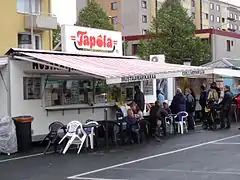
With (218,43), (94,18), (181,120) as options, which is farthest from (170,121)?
(218,43)

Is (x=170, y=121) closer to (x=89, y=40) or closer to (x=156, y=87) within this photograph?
(x=89, y=40)

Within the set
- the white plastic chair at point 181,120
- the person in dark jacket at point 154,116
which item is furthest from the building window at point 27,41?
the person in dark jacket at point 154,116

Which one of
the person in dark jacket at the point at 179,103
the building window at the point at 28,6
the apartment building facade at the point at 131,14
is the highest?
the apartment building facade at the point at 131,14

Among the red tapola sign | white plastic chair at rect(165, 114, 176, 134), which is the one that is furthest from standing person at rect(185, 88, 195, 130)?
the red tapola sign

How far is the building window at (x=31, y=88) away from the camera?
16578 millimetres

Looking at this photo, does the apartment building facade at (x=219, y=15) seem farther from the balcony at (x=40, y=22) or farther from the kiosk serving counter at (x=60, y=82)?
the kiosk serving counter at (x=60, y=82)

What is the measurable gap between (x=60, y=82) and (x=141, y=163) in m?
7.05

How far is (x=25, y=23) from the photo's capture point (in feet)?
97.9

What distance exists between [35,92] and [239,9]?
104635mm

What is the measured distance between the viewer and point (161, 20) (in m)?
45.8

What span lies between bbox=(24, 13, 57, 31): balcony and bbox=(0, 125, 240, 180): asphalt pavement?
15.7 m

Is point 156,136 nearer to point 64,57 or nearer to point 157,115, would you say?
point 157,115

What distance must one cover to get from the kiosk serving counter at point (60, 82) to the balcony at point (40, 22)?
10.9m

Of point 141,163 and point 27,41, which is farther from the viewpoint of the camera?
point 27,41
